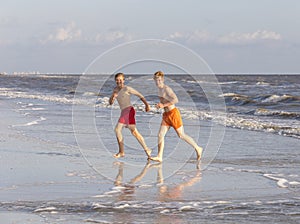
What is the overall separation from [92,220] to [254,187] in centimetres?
301

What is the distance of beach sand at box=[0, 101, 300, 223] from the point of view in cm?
738

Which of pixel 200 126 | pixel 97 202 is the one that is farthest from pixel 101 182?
pixel 200 126

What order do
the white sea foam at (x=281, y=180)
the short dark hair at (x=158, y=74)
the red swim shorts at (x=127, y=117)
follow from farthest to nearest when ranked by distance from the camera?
the red swim shorts at (x=127, y=117), the short dark hair at (x=158, y=74), the white sea foam at (x=281, y=180)

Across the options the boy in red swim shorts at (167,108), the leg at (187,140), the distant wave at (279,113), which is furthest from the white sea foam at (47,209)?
the distant wave at (279,113)

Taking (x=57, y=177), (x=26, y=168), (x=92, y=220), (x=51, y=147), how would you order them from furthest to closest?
(x=51, y=147) < (x=26, y=168) < (x=57, y=177) < (x=92, y=220)

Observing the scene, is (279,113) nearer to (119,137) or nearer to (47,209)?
(119,137)

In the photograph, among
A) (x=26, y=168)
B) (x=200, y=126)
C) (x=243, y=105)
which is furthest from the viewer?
(x=243, y=105)

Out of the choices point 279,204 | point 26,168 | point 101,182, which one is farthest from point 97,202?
point 26,168

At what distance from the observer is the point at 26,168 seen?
10.7 metres

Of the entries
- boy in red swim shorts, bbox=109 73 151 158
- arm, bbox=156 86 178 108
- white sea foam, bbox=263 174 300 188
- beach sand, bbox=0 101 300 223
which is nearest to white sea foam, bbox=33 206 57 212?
beach sand, bbox=0 101 300 223

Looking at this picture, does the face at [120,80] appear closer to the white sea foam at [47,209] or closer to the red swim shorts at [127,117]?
the red swim shorts at [127,117]

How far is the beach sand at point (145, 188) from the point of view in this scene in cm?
738

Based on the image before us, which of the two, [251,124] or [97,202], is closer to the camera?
[97,202]

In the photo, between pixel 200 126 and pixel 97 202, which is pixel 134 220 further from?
pixel 200 126
